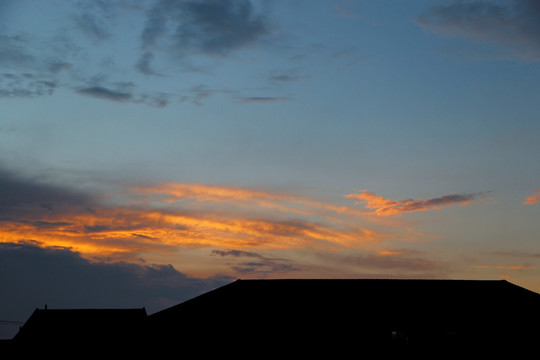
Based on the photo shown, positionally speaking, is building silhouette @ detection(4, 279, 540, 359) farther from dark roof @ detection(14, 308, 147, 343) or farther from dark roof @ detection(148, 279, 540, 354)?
dark roof @ detection(14, 308, 147, 343)

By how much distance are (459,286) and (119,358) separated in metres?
26.7

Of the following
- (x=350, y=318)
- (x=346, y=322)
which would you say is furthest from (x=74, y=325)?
(x=350, y=318)

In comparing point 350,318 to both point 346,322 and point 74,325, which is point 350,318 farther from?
point 74,325

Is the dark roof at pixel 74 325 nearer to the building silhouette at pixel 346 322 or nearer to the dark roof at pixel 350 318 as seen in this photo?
the building silhouette at pixel 346 322

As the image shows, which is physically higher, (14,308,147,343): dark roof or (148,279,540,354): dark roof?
(148,279,540,354): dark roof

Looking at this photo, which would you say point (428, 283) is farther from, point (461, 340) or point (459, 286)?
point (461, 340)

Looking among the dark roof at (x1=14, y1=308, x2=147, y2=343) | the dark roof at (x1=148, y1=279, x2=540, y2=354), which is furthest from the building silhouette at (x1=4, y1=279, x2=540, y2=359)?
the dark roof at (x1=14, y1=308, x2=147, y2=343)

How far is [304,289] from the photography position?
131 ft

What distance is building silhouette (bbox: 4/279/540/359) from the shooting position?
34.4 m

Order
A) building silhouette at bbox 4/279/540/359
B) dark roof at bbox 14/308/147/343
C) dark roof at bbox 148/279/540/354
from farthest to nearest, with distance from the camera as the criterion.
Result: dark roof at bbox 14/308/147/343 < dark roof at bbox 148/279/540/354 < building silhouette at bbox 4/279/540/359

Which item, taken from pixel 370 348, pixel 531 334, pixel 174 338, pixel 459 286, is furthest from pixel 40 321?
pixel 531 334

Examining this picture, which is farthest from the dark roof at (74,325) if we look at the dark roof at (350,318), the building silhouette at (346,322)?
the dark roof at (350,318)

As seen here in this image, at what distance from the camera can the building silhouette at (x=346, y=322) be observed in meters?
34.4

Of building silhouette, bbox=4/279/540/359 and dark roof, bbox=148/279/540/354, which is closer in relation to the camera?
building silhouette, bbox=4/279/540/359
